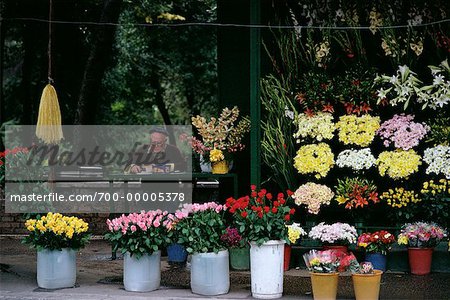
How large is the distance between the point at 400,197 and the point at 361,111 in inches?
52.2

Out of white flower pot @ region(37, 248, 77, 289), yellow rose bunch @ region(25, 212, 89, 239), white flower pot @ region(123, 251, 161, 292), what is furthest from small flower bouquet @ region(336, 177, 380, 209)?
white flower pot @ region(37, 248, 77, 289)

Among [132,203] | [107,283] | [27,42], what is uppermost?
[27,42]

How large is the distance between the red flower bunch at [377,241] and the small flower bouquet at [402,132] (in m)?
1.24

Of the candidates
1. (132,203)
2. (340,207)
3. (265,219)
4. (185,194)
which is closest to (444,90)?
(340,207)

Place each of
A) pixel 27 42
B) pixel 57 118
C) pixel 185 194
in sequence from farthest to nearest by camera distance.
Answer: pixel 27 42 → pixel 185 194 → pixel 57 118

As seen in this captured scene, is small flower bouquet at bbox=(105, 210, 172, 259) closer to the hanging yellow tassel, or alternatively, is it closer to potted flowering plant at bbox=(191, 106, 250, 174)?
the hanging yellow tassel

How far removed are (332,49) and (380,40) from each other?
694 millimetres

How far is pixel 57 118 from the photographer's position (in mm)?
11219

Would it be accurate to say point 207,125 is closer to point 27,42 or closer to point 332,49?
point 332,49

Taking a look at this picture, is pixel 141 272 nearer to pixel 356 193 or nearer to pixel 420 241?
pixel 356 193

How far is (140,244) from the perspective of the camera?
31.9 ft

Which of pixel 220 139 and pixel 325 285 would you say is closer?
pixel 325 285

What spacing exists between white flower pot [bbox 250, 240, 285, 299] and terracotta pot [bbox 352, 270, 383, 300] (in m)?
0.94

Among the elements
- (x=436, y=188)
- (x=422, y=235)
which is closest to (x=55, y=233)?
(x=422, y=235)
